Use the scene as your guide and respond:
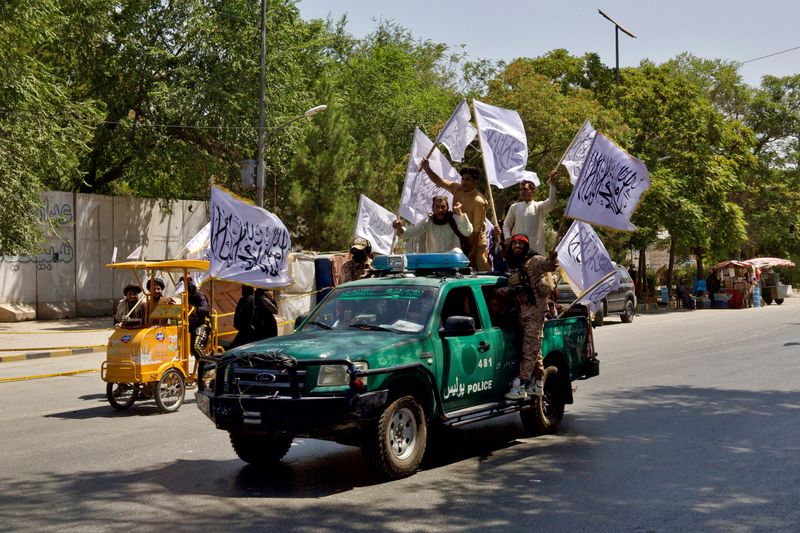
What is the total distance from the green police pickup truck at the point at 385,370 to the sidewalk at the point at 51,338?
511 inches

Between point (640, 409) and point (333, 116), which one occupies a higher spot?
point (333, 116)

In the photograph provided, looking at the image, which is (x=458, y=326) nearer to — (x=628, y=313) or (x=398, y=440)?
(x=398, y=440)

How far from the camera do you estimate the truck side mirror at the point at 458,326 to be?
8.13 m

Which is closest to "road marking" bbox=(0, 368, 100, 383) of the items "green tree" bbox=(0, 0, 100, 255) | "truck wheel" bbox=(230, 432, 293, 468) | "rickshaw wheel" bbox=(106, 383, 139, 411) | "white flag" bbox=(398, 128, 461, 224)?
"rickshaw wheel" bbox=(106, 383, 139, 411)

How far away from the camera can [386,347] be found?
7.69 meters

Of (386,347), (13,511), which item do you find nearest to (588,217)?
(386,347)

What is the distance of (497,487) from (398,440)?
895mm

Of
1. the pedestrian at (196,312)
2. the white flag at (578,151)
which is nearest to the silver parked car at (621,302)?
the white flag at (578,151)

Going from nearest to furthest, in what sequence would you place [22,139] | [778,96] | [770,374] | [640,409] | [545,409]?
[545,409] → [640,409] → [770,374] → [22,139] → [778,96]

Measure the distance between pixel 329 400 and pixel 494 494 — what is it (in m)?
1.47

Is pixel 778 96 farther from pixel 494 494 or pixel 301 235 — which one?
pixel 494 494

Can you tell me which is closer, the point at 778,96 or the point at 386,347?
the point at 386,347

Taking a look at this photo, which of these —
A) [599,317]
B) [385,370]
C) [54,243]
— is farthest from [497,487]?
[54,243]

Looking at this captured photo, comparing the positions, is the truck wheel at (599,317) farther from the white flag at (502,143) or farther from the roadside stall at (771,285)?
the roadside stall at (771,285)
